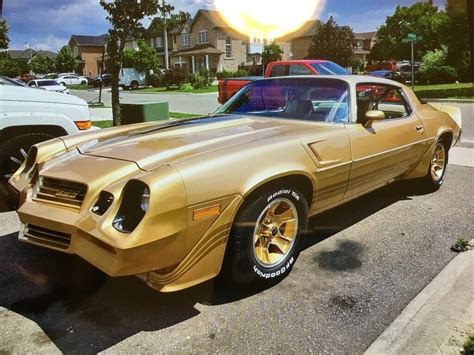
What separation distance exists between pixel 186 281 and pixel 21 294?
133 cm

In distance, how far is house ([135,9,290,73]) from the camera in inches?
2008

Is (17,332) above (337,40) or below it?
below

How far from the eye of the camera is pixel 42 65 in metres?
67.7

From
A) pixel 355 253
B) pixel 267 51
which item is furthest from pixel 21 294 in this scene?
pixel 267 51

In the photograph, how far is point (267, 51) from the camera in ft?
149

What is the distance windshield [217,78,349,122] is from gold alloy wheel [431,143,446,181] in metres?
1.88

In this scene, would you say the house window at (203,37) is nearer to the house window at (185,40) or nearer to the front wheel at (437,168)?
the house window at (185,40)

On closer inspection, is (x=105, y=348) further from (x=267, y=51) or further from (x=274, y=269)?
(x=267, y=51)

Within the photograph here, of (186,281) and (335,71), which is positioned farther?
(335,71)

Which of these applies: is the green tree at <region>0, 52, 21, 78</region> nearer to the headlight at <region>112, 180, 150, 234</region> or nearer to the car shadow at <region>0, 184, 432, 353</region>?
the car shadow at <region>0, 184, 432, 353</region>

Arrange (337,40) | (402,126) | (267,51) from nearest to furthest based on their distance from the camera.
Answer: (402,126)
(337,40)
(267,51)

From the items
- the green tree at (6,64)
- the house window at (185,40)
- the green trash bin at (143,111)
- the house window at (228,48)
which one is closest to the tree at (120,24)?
the green trash bin at (143,111)

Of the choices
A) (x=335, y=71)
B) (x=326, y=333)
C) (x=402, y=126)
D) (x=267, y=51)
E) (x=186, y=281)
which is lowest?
(x=326, y=333)

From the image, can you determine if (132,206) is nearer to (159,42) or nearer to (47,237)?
(47,237)
